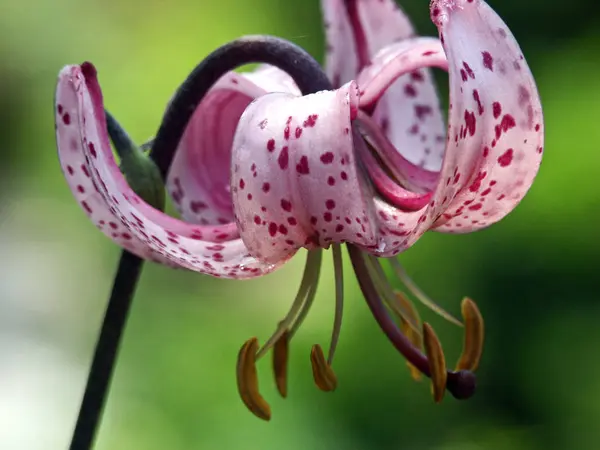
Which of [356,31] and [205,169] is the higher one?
[356,31]

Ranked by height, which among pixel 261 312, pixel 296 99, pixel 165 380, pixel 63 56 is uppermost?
pixel 63 56

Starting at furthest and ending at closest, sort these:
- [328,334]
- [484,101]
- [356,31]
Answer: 1. [328,334]
2. [356,31]
3. [484,101]

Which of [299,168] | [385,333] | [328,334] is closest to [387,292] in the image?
[385,333]

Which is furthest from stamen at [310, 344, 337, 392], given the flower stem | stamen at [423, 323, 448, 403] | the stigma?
the flower stem

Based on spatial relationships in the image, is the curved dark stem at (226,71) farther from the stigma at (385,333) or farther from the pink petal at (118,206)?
the stigma at (385,333)

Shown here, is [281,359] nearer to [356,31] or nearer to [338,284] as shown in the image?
[338,284]

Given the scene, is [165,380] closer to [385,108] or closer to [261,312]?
[261,312]

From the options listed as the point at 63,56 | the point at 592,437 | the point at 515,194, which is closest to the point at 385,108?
the point at 515,194
